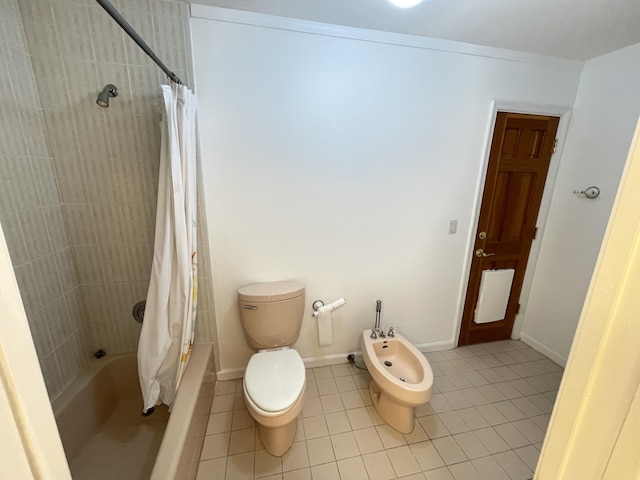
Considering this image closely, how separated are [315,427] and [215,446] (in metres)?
0.56

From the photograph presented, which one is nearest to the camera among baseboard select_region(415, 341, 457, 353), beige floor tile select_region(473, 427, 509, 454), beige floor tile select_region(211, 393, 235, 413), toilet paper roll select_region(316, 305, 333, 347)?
beige floor tile select_region(473, 427, 509, 454)

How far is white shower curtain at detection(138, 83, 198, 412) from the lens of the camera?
125 centimetres

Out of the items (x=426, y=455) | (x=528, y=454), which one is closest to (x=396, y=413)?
(x=426, y=455)

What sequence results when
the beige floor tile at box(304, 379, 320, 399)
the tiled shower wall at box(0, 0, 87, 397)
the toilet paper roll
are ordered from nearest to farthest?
the tiled shower wall at box(0, 0, 87, 397), the beige floor tile at box(304, 379, 320, 399), the toilet paper roll

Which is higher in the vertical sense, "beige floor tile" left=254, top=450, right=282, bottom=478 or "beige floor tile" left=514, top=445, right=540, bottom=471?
"beige floor tile" left=514, top=445, right=540, bottom=471

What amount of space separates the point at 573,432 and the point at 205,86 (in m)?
1.87

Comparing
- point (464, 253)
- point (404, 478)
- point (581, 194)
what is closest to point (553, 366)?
point (464, 253)

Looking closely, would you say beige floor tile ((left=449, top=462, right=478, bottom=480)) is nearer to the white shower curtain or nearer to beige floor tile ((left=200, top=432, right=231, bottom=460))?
beige floor tile ((left=200, top=432, right=231, bottom=460))

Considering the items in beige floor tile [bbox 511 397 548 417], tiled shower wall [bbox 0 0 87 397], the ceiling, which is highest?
the ceiling

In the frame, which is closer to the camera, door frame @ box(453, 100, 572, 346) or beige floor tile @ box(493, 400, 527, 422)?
beige floor tile @ box(493, 400, 527, 422)

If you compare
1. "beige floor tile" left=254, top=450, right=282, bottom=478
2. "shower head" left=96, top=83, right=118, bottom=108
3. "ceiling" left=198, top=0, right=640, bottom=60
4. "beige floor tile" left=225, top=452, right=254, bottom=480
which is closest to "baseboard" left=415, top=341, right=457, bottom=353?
"beige floor tile" left=254, top=450, right=282, bottom=478

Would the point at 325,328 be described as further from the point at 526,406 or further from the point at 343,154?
the point at 526,406

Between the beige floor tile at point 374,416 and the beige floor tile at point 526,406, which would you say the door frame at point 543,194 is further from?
the beige floor tile at point 374,416

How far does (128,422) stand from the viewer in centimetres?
154
